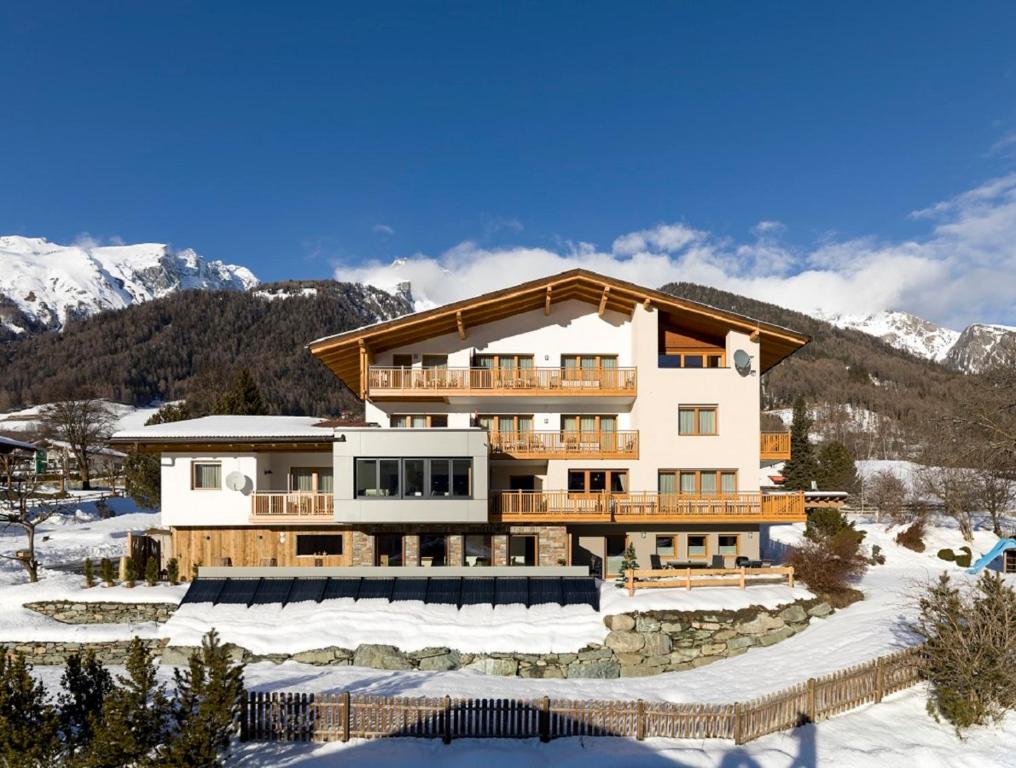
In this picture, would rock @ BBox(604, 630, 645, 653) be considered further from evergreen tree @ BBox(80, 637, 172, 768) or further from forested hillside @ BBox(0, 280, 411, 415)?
forested hillside @ BBox(0, 280, 411, 415)

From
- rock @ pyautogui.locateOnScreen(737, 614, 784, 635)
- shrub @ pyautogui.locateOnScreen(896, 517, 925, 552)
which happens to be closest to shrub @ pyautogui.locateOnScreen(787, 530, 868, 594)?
rock @ pyautogui.locateOnScreen(737, 614, 784, 635)

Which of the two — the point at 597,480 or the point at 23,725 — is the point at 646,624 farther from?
the point at 23,725

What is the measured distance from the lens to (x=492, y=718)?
1368cm

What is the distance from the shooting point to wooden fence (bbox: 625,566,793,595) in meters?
21.5

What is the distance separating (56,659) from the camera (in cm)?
1950

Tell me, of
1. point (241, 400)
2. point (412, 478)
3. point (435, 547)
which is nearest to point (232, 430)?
point (412, 478)

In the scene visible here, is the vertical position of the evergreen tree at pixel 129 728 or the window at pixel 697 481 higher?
the window at pixel 697 481

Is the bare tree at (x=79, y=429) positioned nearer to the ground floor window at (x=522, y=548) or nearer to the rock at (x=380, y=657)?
the ground floor window at (x=522, y=548)

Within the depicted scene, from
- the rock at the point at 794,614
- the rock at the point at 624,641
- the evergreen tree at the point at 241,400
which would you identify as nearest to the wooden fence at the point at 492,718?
the rock at the point at 624,641

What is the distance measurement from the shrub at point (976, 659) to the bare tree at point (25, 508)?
2850 centimetres

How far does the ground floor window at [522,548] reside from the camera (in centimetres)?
2409

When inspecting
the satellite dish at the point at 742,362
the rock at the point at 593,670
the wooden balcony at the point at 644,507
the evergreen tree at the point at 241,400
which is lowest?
the rock at the point at 593,670

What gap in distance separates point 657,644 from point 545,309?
1355 cm

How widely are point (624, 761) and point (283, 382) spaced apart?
139 meters
